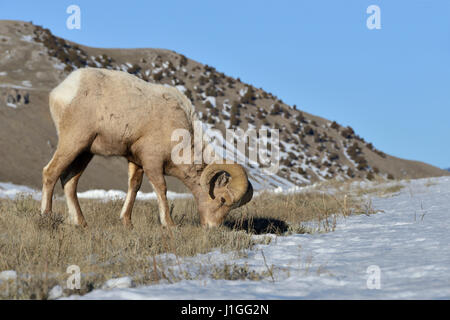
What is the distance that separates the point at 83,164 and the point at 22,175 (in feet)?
74.2

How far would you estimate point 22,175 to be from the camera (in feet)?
92.6

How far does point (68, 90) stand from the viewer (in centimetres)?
756

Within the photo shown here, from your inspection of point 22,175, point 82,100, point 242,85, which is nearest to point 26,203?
point 82,100

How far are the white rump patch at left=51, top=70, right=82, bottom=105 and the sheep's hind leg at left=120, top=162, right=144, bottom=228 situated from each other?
1.81 meters

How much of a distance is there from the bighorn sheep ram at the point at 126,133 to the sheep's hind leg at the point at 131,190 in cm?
33

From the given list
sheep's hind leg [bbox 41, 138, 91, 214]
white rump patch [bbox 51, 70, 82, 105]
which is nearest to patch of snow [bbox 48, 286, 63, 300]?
sheep's hind leg [bbox 41, 138, 91, 214]

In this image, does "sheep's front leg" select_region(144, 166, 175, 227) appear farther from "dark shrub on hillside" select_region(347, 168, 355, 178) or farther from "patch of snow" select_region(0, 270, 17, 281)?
"dark shrub on hillside" select_region(347, 168, 355, 178)

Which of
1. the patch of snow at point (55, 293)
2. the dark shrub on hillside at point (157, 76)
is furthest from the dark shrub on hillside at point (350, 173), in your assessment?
the patch of snow at point (55, 293)

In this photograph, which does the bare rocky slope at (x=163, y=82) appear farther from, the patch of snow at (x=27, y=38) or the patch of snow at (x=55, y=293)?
the patch of snow at (x=55, y=293)

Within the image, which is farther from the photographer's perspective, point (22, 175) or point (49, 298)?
point (22, 175)

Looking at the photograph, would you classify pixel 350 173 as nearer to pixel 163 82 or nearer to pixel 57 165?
pixel 163 82

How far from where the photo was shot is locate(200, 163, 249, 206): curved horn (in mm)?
7434

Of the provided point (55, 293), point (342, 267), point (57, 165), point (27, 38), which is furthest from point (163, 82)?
point (55, 293)
